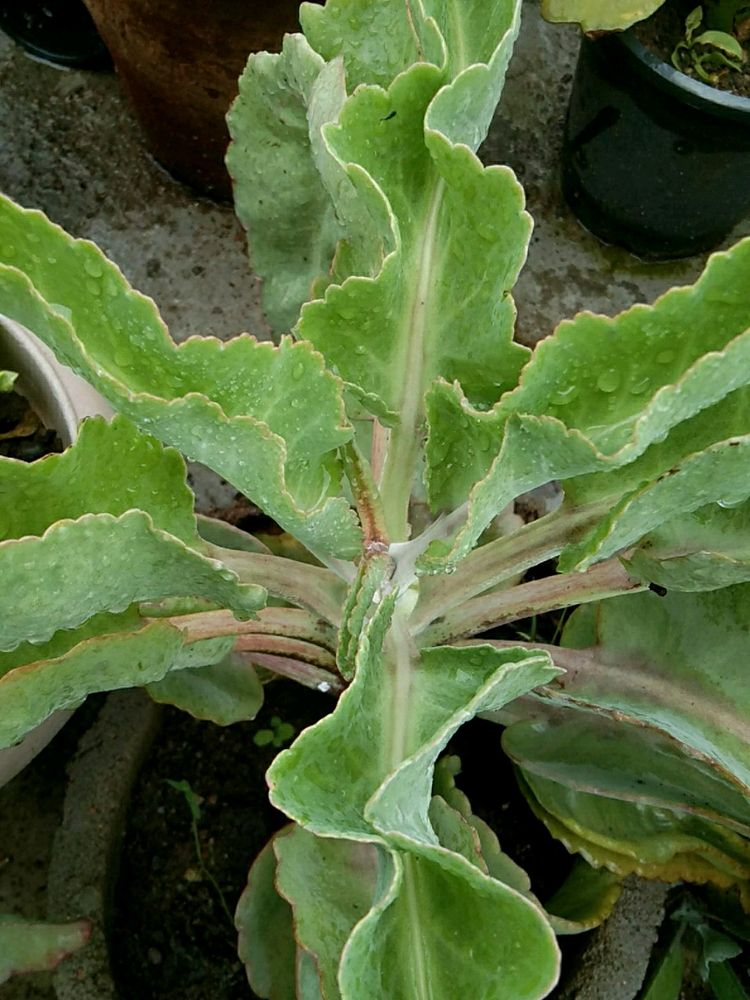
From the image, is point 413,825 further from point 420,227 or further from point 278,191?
point 278,191

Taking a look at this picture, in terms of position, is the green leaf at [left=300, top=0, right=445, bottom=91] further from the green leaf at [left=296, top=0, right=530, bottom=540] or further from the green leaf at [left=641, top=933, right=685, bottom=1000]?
the green leaf at [left=641, top=933, right=685, bottom=1000]

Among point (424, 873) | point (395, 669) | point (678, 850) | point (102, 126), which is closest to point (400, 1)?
point (395, 669)

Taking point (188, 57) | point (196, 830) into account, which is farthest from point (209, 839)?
point (188, 57)

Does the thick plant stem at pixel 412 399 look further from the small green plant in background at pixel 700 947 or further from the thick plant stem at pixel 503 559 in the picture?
the small green plant in background at pixel 700 947

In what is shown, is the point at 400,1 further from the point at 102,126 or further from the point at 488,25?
the point at 102,126

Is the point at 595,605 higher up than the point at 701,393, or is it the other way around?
the point at 701,393

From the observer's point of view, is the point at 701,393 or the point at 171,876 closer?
the point at 701,393
